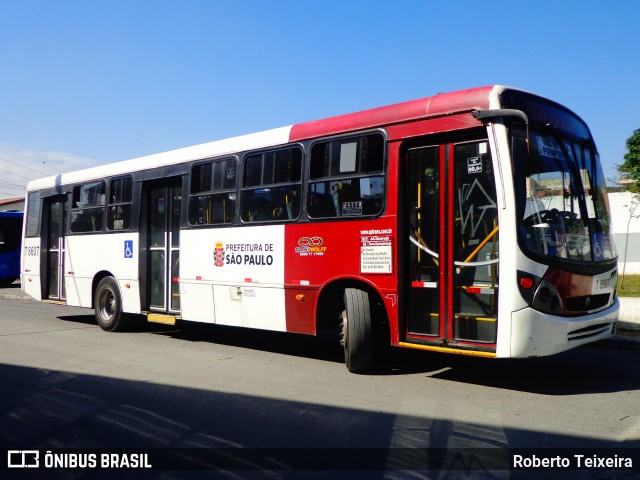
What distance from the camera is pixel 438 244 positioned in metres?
6.71

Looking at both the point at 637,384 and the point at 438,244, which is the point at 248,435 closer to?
the point at 438,244

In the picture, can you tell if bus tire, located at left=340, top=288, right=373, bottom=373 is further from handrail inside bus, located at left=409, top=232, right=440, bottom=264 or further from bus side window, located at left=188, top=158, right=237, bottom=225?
bus side window, located at left=188, top=158, right=237, bottom=225

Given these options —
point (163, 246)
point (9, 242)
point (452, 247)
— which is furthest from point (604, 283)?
point (9, 242)

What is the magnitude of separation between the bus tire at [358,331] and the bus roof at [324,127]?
6.77 ft

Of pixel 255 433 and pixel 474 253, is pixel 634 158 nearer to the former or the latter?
pixel 474 253

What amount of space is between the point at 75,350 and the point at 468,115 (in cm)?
669

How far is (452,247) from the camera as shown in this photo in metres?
6.58

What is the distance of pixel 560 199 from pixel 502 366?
2.53 metres

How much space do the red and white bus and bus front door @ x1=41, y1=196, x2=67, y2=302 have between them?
4246 mm

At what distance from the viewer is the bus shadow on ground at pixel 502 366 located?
6840mm

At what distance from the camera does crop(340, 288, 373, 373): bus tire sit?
7.18 meters

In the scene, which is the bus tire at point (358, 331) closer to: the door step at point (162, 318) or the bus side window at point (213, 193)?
the bus side window at point (213, 193)

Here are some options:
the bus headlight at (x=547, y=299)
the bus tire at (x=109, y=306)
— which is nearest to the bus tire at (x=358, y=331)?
the bus headlight at (x=547, y=299)

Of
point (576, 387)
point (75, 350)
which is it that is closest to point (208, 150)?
point (75, 350)
